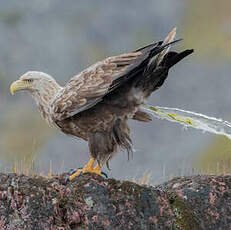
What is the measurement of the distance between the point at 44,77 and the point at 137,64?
1.24 metres

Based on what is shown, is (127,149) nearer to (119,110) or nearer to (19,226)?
(119,110)

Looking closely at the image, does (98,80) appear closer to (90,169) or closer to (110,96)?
(110,96)

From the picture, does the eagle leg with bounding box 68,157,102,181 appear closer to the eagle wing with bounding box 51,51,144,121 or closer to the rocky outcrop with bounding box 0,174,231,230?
the rocky outcrop with bounding box 0,174,231,230

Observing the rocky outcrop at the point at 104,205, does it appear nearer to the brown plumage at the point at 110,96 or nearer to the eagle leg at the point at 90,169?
the eagle leg at the point at 90,169

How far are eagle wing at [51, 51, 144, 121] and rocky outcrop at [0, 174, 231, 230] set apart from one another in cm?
79

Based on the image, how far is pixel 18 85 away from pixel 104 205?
1.86m

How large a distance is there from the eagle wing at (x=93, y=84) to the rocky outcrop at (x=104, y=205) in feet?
2.58

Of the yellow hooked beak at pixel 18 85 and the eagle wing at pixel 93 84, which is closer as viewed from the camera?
the eagle wing at pixel 93 84

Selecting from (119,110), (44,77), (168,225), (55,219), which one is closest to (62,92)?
(44,77)

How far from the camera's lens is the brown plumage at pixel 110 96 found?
4.28 meters

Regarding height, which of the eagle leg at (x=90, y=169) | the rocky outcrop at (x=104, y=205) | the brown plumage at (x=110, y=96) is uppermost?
the brown plumage at (x=110, y=96)

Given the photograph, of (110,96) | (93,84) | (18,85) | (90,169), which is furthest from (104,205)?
(18,85)

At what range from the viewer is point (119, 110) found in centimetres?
441

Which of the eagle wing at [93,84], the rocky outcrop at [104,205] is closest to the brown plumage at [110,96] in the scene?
the eagle wing at [93,84]
